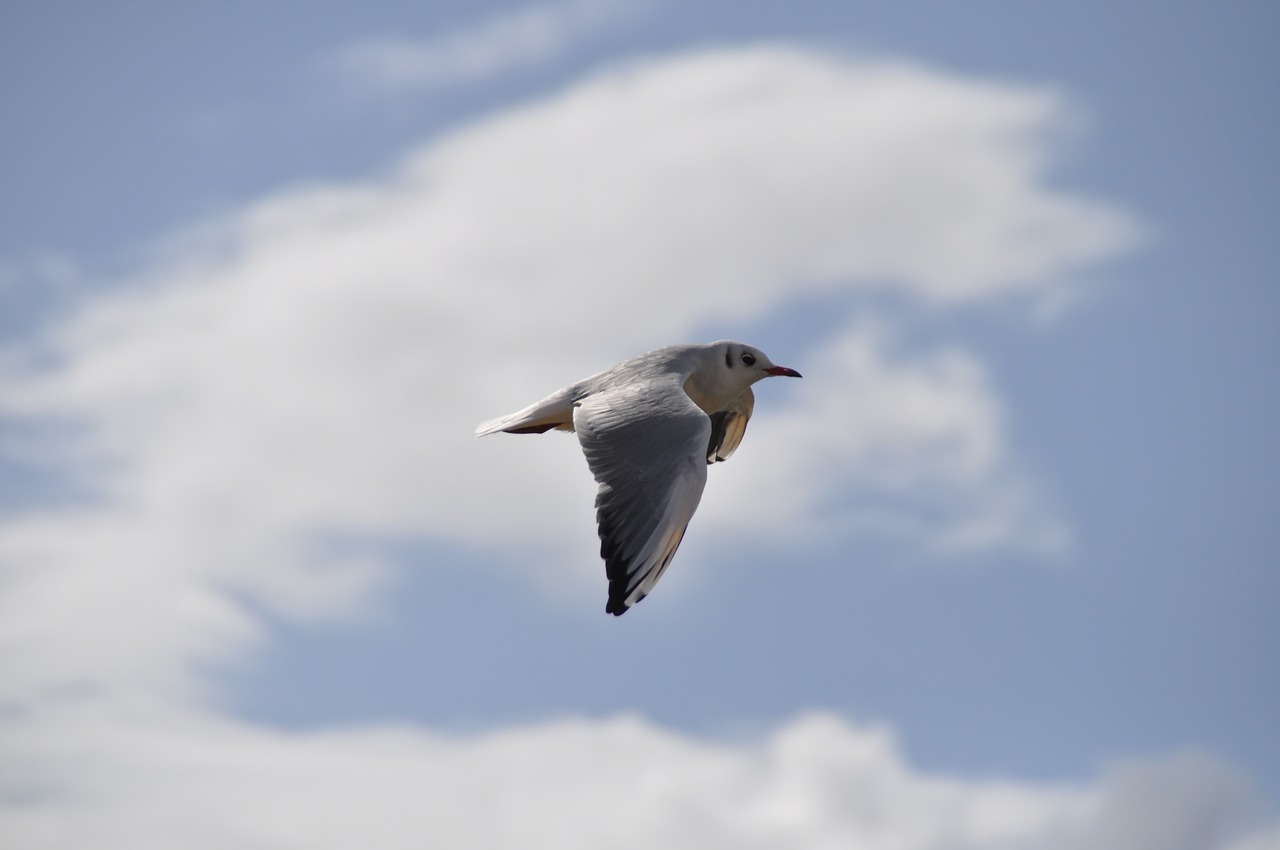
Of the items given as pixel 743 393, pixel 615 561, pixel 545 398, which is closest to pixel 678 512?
pixel 615 561

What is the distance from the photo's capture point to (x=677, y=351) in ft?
38.4

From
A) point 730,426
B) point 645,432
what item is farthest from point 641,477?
point 730,426

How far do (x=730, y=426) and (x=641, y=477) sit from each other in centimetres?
371

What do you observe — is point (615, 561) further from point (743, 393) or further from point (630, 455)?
point (743, 393)

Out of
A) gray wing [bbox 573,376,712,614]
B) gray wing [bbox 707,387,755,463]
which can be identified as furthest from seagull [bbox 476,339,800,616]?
gray wing [bbox 707,387,755,463]

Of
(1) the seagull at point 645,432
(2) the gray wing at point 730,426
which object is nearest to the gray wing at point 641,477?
(1) the seagull at point 645,432

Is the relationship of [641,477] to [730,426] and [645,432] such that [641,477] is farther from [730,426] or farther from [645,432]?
[730,426]

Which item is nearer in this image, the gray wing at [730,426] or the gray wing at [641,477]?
the gray wing at [641,477]

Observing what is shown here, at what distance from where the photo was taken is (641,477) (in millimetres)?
9492

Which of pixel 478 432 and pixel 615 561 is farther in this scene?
pixel 478 432

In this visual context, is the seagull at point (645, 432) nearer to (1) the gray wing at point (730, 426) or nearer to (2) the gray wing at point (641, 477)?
(2) the gray wing at point (641, 477)

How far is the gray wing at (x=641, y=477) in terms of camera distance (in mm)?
9047

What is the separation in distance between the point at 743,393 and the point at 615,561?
415cm

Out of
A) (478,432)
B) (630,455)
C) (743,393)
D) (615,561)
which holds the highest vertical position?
(743,393)
